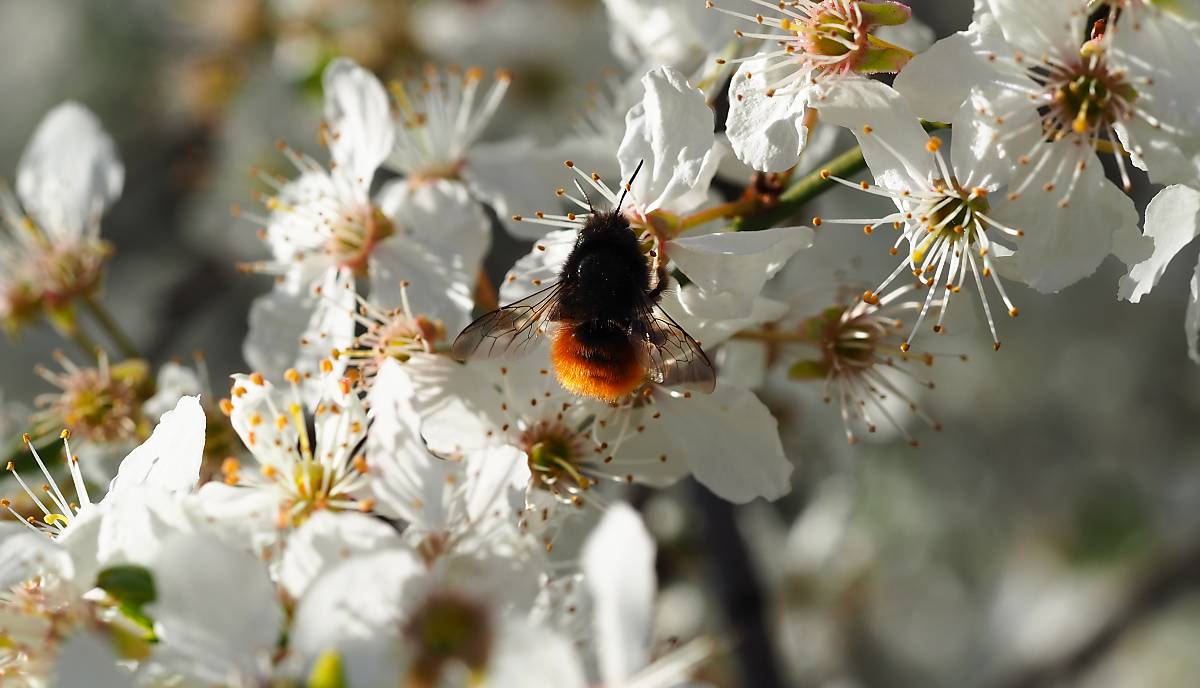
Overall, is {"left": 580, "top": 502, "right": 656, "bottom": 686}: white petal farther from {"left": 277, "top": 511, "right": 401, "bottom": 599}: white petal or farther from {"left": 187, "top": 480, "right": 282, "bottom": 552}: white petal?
{"left": 187, "top": 480, "right": 282, "bottom": 552}: white petal

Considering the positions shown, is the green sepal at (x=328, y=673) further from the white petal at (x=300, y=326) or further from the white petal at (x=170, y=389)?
the white petal at (x=170, y=389)

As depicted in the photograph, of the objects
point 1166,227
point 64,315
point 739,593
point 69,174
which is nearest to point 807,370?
point 1166,227

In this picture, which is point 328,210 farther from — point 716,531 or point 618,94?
point 716,531

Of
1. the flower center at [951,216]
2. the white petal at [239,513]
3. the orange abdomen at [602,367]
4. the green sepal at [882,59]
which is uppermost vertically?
the green sepal at [882,59]

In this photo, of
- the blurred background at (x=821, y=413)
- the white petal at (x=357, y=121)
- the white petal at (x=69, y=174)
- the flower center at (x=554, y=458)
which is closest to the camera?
the flower center at (x=554, y=458)

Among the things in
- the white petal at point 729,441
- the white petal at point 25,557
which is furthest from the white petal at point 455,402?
the white petal at point 25,557

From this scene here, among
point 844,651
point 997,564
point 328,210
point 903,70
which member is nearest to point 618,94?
point 328,210

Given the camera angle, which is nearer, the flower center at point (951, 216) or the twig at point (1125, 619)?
the flower center at point (951, 216)

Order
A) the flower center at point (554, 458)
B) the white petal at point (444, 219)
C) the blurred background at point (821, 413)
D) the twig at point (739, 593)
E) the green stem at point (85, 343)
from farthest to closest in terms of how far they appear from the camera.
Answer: the blurred background at point (821, 413) < the twig at point (739, 593) < the green stem at point (85, 343) < the white petal at point (444, 219) < the flower center at point (554, 458)
